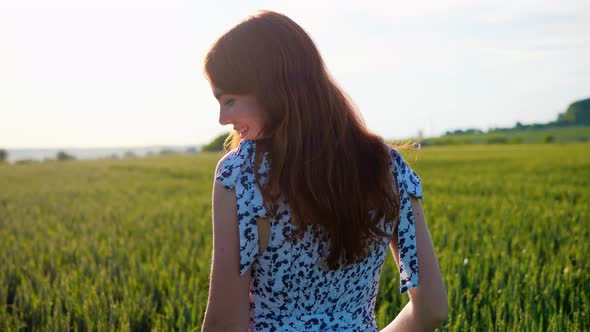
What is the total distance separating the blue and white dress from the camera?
119 centimetres

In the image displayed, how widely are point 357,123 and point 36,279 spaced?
11.5 feet

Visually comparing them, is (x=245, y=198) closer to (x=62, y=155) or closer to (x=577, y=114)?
(x=577, y=114)

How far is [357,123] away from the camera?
1299mm

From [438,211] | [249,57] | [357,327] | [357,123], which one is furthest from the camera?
[438,211]

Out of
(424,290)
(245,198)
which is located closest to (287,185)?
(245,198)

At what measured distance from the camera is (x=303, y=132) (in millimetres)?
1203

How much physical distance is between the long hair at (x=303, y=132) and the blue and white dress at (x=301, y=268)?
43mm

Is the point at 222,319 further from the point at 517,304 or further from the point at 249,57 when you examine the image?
the point at 517,304

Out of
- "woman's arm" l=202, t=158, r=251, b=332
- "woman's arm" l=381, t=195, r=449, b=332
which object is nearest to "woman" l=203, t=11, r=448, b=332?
"woman's arm" l=202, t=158, r=251, b=332

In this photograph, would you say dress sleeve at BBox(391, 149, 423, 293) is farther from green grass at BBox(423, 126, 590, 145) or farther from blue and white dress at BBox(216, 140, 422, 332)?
green grass at BBox(423, 126, 590, 145)

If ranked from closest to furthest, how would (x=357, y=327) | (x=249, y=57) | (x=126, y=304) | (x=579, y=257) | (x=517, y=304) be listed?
(x=249, y=57) < (x=357, y=327) < (x=517, y=304) < (x=126, y=304) < (x=579, y=257)

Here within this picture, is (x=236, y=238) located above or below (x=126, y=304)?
above

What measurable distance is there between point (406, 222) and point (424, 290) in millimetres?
207

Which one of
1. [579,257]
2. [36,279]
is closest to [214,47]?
[36,279]
